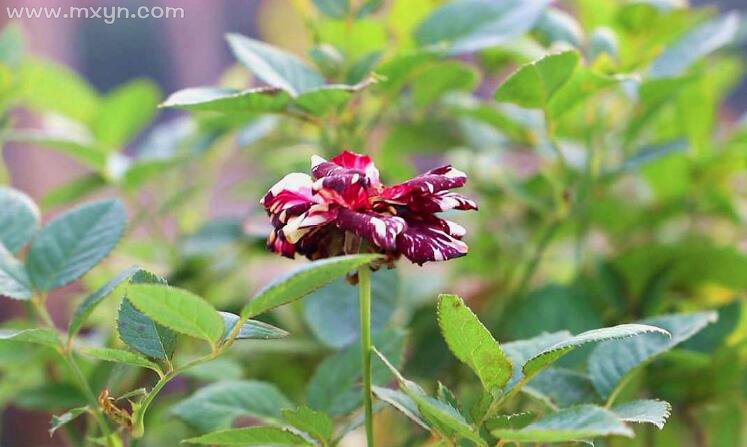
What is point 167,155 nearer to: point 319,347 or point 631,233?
point 319,347

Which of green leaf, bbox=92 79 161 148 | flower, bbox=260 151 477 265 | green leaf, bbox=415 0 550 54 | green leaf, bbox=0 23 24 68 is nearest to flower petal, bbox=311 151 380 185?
flower, bbox=260 151 477 265

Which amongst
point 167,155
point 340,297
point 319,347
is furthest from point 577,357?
point 167,155

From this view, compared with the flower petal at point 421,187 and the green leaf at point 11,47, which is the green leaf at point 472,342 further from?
the green leaf at point 11,47

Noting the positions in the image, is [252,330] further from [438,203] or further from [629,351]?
[629,351]

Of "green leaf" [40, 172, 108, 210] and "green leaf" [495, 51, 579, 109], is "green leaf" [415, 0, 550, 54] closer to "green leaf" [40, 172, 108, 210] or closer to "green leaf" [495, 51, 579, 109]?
"green leaf" [495, 51, 579, 109]

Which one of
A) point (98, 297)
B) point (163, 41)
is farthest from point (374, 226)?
point (163, 41)
